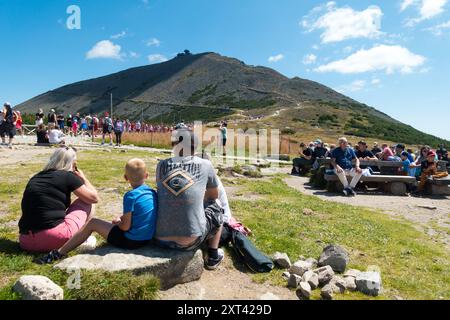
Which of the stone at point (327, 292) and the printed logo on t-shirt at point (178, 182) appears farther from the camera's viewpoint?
the printed logo on t-shirt at point (178, 182)

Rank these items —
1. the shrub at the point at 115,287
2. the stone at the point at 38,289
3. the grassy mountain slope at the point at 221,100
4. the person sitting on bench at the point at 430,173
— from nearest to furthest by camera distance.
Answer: the stone at the point at 38,289
the shrub at the point at 115,287
the person sitting on bench at the point at 430,173
the grassy mountain slope at the point at 221,100

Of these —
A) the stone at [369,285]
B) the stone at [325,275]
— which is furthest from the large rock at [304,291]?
the stone at [369,285]

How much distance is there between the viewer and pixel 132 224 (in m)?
4.64

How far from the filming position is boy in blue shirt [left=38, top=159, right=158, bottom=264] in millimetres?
4598

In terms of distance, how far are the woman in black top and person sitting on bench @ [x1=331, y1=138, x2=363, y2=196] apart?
9018 mm

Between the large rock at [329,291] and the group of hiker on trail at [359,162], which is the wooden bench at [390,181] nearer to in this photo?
the group of hiker on trail at [359,162]

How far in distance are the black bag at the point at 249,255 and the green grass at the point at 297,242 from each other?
0.42 feet

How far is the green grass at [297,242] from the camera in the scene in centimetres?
412

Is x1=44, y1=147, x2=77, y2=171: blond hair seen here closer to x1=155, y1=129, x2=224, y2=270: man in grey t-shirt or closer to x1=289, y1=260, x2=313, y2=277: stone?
x1=155, y1=129, x2=224, y2=270: man in grey t-shirt

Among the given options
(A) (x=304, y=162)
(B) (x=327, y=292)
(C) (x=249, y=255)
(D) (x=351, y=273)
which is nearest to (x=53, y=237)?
(C) (x=249, y=255)

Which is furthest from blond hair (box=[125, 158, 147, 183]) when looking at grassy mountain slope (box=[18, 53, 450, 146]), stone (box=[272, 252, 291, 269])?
grassy mountain slope (box=[18, 53, 450, 146])
